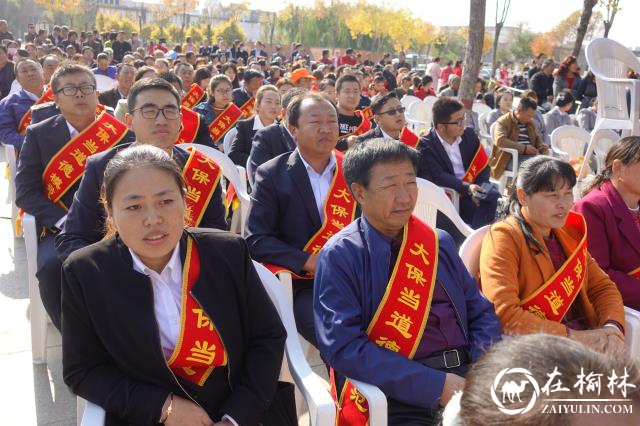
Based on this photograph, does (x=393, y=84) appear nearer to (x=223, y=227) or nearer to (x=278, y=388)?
(x=223, y=227)

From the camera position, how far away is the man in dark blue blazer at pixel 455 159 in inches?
182

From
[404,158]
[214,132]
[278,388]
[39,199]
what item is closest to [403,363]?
[278,388]

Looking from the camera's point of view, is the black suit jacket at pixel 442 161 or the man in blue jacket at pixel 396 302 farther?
the black suit jacket at pixel 442 161

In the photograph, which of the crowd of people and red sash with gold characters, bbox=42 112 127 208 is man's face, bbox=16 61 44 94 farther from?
red sash with gold characters, bbox=42 112 127 208

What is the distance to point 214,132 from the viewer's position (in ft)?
20.9

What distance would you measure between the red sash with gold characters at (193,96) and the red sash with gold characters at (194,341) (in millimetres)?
5733

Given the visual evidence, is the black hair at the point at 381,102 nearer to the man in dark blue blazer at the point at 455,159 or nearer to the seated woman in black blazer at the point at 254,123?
the man in dark blue blazer at the point at 455,159

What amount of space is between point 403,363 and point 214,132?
4776mm

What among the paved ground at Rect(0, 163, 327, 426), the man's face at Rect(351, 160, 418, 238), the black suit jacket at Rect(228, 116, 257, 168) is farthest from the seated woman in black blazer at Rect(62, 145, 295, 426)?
the black suit jacket at Rect(228, 116, 257, 168)

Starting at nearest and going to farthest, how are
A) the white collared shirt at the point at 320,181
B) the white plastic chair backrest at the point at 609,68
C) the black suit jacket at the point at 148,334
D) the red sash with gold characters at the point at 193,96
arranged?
the black suit jacket at the point at 148,334, the white collared shirt at the point at 320,181, the white plastic chair backrest at the point at 609,68, the red sash with gold characters at the point at 193,96

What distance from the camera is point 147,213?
6.15 feet

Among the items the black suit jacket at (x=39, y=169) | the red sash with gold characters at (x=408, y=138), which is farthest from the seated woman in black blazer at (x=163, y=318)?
the red sash with gold characters at (x=408, y=138)

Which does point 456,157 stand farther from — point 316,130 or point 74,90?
point 74,90

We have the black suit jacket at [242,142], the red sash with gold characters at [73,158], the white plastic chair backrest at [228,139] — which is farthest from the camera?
the white plastic chair backrest at [228,139]
